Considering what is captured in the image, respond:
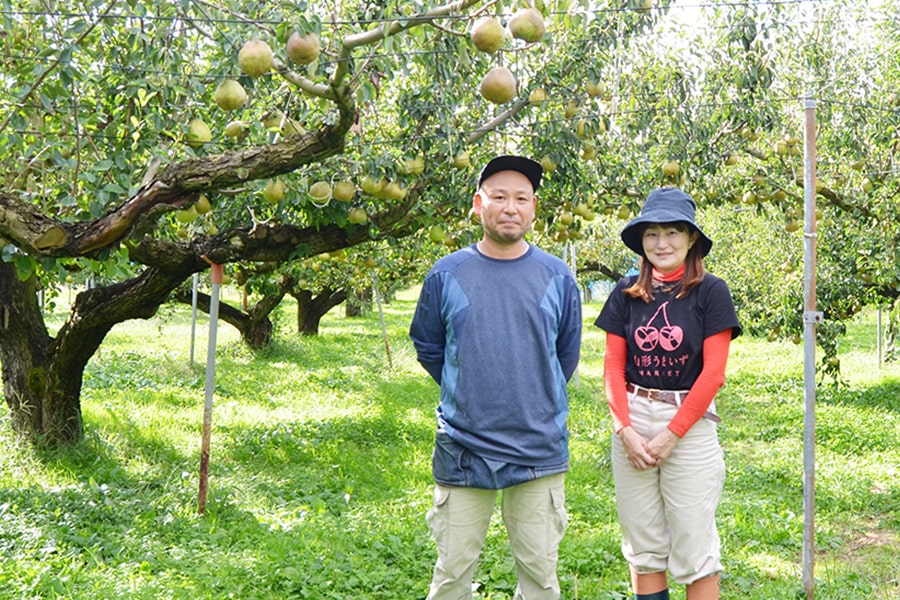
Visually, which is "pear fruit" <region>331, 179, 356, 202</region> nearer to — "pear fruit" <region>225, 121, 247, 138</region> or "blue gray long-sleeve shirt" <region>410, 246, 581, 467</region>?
"pear fruit" <region>225, 121, 247, 138</region>

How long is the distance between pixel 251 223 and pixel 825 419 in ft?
19.8

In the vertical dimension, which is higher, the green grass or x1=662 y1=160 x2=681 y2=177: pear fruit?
x1=662 y1=160 x2=681 y2=177: pear fruit

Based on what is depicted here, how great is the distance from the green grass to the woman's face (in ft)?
5.10

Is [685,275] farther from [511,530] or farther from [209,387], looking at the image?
[209,387]

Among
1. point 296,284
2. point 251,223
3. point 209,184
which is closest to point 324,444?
point 251,223

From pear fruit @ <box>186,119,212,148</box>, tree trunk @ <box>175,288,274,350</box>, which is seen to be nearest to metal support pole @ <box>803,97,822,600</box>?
pear fruit @ <box>186,119,212,148</box>

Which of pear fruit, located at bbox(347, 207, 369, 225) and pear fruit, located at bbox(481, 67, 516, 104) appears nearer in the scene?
pear fruit, located at bbox(481, 67, 516, 104)

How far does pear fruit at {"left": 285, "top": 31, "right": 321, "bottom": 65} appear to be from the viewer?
8.27 feet

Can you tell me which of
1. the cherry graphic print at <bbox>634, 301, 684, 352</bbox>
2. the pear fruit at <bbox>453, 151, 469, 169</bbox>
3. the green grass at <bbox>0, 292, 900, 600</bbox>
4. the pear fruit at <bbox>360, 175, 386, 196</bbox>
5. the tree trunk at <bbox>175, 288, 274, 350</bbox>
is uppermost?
the pear fruit at <bbox>453, 151, 469, 169</bbox>

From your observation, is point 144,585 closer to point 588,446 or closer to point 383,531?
point 383,531

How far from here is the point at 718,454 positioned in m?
2.62

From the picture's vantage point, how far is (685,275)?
263cm

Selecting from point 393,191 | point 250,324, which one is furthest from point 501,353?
point 250,324

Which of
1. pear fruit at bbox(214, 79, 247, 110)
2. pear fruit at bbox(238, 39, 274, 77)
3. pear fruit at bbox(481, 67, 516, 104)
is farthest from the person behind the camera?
pear fruit at bbox(214, 79, 247, 110)
